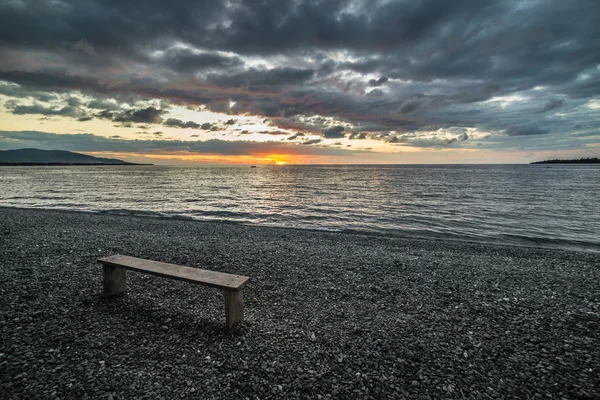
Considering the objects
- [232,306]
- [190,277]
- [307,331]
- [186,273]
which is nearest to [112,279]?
[186,273]

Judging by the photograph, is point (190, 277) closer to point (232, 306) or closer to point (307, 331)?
point (232, 306)

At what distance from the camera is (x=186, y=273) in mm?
5438

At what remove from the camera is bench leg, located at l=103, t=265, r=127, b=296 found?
6293 millimetres

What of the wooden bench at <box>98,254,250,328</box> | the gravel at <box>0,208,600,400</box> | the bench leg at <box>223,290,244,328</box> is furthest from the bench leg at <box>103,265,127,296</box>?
the bench leg at <box>223,290,244,328</box>

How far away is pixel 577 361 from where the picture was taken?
14.5 feet

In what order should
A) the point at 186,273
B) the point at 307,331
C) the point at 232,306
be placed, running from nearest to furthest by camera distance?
the point at 232,306
the point at 307,331
the point at 186,273

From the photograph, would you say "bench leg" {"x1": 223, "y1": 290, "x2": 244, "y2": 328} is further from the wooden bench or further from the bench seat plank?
the bench seat plank

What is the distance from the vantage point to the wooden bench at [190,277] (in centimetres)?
503

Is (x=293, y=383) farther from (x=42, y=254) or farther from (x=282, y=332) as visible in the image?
(x=42, y=254)

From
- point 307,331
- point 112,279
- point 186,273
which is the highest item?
point 186,273

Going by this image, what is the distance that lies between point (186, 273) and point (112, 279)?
2304mm

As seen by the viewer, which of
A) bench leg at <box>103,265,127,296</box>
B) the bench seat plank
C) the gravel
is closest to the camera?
the gravel

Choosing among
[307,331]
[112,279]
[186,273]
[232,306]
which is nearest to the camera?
[232,306]

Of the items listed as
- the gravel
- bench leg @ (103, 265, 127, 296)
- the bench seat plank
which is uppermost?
the bench seat plank
